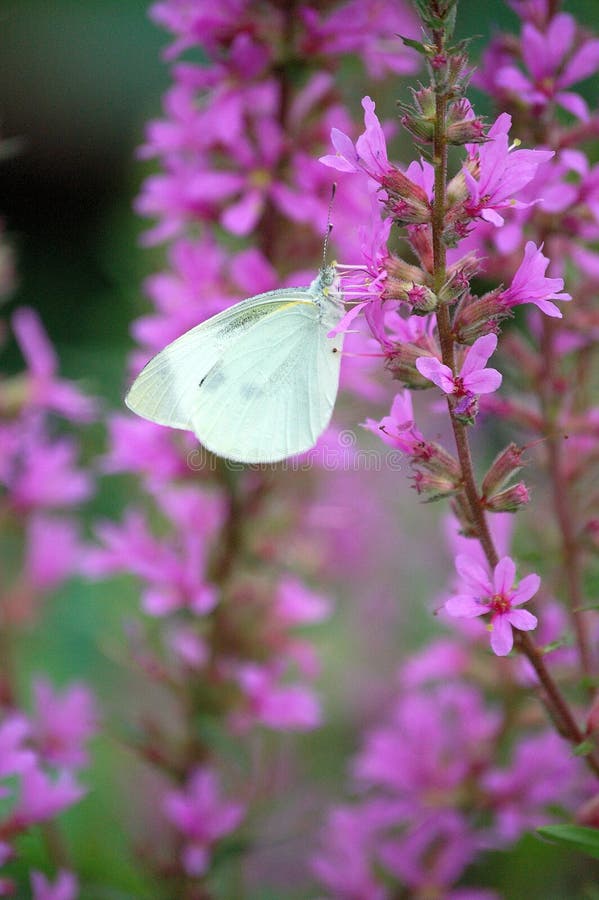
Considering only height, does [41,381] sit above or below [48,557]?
above

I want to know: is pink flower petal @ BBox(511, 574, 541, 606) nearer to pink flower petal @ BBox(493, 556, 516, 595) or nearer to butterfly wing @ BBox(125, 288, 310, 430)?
pink flower petal @ BBox(493, 556, 516, 595)

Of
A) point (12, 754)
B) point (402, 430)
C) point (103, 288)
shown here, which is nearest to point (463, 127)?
point (402, 430)

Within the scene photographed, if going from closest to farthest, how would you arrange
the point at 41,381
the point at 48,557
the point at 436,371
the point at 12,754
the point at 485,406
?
1. the point at 436,371
2. the point at 12,754
3. the point at 485,406
4. the point at 41,381
5. the point at 48,557

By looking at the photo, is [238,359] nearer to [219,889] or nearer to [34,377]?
[34,377]

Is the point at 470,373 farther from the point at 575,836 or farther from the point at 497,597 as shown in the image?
the point at 575,836

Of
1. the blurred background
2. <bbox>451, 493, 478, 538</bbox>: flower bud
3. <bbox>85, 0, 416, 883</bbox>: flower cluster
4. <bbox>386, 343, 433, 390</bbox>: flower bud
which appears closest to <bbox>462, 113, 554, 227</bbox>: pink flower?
<bbox>386, 343, 433, 390</bbox>: flower bud

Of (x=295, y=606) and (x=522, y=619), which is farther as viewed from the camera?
(x=295, y=606)

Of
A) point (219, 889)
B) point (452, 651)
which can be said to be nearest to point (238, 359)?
point (452, 651)
